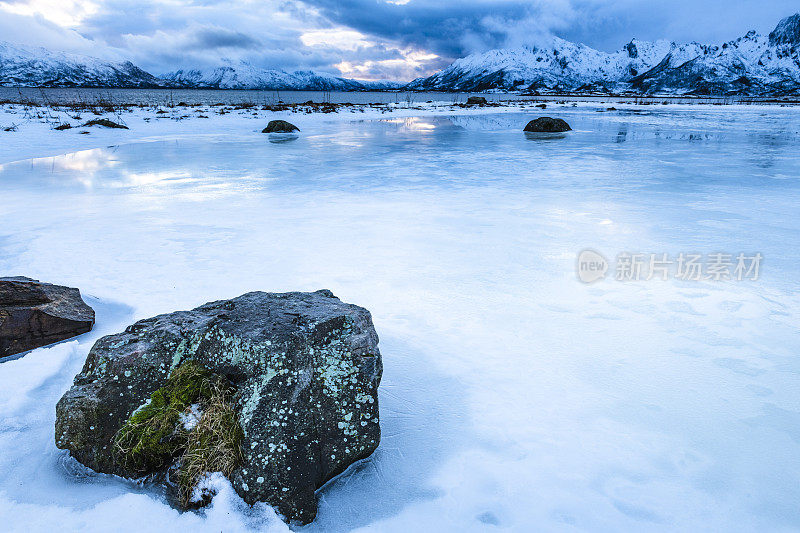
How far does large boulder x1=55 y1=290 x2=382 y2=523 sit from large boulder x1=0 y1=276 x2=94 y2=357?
4.64ft

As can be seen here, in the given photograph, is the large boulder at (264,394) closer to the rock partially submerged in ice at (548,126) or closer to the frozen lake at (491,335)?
the frozen lake at (491,335)

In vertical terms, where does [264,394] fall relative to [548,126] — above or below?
below

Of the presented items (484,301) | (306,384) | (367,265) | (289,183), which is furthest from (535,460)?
(289,183)

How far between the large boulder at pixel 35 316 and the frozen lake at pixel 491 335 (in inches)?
7.1

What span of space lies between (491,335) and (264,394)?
2.04 metres

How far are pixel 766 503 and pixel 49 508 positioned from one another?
351cm

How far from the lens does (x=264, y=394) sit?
7.39 feet

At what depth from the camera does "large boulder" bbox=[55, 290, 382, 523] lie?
2.13 meters

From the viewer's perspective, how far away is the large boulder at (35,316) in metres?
3.37

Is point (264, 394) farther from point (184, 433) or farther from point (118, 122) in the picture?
point (118, 122)

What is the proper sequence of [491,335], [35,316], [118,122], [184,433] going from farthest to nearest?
[118,122] → [491,335] → [35,316] → [184,433]

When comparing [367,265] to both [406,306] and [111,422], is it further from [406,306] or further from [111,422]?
[111,422]

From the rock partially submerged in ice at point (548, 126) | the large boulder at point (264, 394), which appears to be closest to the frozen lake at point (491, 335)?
the large boulder at point (264, 394)

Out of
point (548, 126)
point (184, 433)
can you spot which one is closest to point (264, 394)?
point (184, 433)
